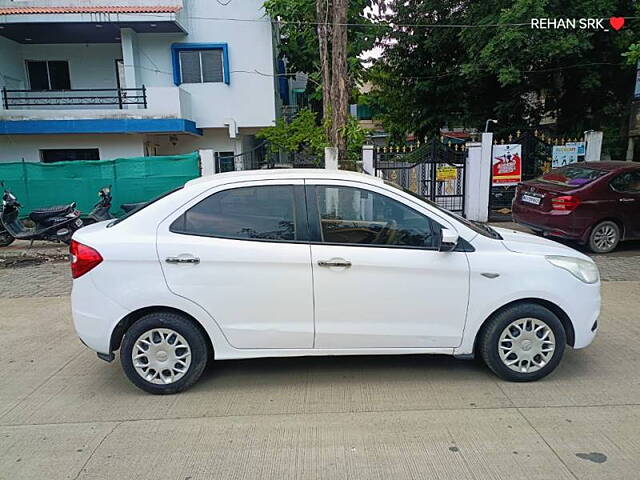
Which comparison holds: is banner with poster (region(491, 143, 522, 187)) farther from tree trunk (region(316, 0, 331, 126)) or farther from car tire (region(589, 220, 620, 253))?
tree trunk (region(316, 0, 331, 126))

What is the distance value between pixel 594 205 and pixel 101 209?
31.7 feet

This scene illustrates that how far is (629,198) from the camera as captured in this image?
7.93 m

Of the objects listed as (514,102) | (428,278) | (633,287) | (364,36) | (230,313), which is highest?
(364,36)

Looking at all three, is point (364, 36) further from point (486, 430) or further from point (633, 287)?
point (486, 430)

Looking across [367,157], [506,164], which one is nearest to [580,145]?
[506,164]

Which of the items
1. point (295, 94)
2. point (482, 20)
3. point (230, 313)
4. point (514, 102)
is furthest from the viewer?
point (295, 94)

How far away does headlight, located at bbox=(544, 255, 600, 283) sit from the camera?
3.52m

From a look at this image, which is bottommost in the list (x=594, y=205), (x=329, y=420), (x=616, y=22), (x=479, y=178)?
(x=329, y=420)

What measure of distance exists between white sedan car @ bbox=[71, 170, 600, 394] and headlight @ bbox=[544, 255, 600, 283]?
0.01 metres

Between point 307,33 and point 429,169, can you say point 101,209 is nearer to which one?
point 429,169

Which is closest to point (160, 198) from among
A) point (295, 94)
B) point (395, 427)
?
point (395, 427)

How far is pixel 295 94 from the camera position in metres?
23.8

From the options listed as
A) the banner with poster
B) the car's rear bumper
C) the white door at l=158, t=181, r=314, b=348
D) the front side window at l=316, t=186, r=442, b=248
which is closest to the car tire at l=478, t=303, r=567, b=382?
the front side window at l=316, t=186, r=442, b=248

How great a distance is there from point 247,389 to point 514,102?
17.9 meters
